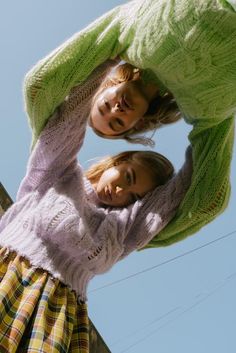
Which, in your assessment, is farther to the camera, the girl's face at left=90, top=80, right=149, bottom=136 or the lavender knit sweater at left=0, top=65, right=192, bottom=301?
the girl's face at left=90, top=80, right=149, bottom=136

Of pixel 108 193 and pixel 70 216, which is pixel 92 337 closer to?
pixel 108 193

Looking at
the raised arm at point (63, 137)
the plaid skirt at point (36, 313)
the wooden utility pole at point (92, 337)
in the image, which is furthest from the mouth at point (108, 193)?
the wooden utility pole at point (92, 337)

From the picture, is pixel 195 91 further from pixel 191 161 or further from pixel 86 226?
pixel 86 226

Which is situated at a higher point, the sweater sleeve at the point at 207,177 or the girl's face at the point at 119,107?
the girl's face at the point at 119,107

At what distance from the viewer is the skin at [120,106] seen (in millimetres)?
1106

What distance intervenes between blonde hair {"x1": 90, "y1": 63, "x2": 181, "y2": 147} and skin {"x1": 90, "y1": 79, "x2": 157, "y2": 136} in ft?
0.07

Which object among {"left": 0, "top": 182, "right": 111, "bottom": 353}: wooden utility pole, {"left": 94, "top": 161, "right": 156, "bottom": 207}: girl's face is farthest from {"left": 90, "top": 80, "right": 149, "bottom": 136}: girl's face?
{"left": 0, "top": 182, "right": 111, "bottom": 353}: wooden utility pole

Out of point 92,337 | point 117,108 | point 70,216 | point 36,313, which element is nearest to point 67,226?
point 70,216

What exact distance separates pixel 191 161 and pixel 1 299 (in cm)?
55

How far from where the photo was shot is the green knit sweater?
0.91 m

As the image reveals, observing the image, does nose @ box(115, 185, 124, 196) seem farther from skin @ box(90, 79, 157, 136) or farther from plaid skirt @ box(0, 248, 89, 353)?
plaid skirt @ box(0, 248, 89, 353)

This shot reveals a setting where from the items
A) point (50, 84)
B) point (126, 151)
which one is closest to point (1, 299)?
point (50, 84)

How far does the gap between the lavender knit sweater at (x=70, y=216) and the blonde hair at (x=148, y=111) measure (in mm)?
68

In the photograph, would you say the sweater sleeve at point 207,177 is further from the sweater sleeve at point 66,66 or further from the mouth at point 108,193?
the sweater sleeve at point 66,66
